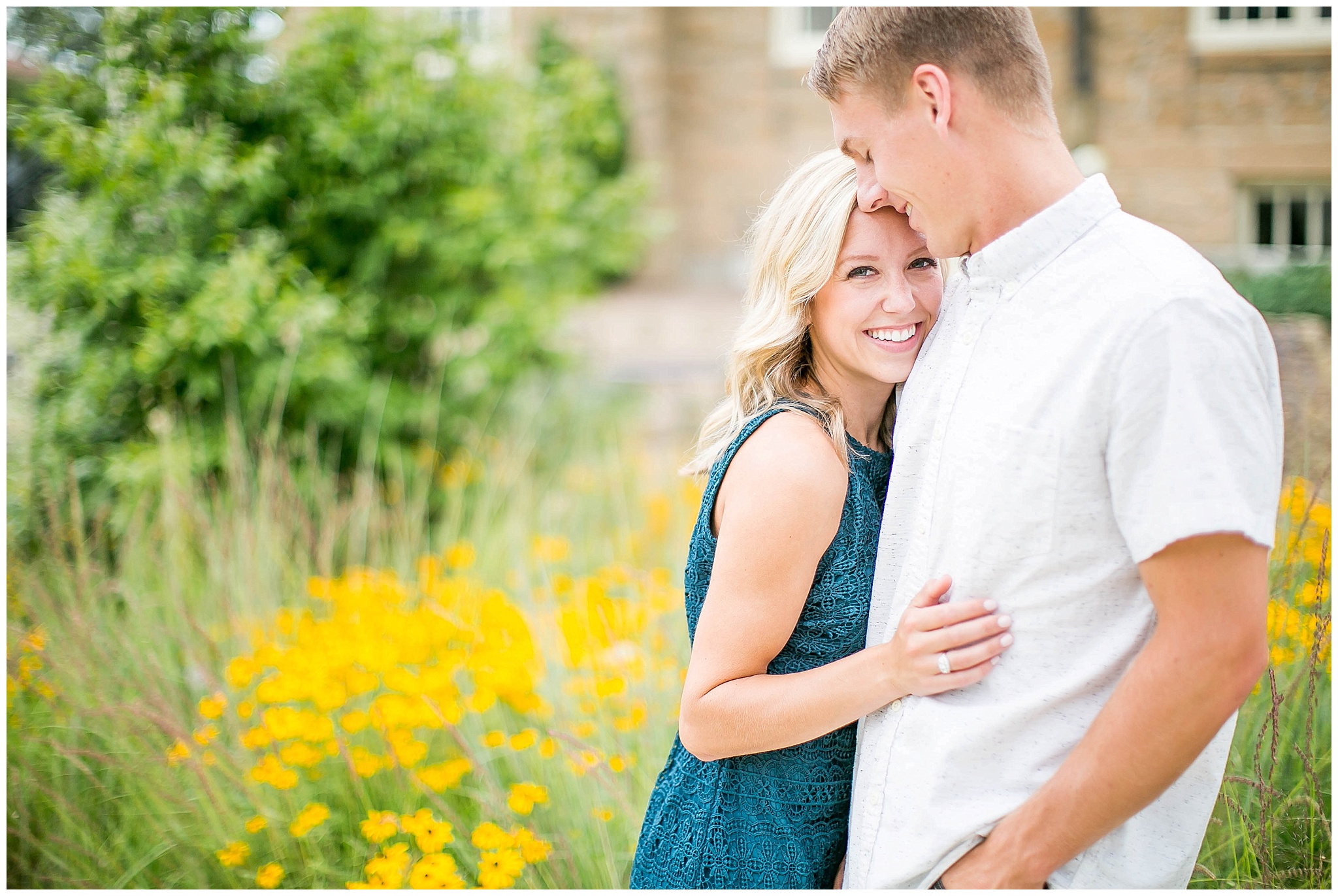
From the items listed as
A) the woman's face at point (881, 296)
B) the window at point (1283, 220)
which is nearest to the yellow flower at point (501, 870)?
the woman's face at point (881, 296)

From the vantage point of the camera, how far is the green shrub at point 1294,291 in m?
4.34

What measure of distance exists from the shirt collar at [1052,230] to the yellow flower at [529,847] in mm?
1540

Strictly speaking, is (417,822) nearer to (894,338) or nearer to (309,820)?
(309,820)

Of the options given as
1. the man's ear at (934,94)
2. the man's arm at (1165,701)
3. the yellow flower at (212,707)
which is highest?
the man's ear at (934,94)

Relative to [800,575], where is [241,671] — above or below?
below

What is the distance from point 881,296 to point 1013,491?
0.49 meters

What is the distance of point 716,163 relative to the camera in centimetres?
1302

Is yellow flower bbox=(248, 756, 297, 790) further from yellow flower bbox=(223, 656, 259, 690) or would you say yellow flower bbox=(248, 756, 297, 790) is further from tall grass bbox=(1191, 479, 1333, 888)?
tall grass bbox=(1191, 479, 1333, 888)

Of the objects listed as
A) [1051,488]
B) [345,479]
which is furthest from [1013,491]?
[345,479]

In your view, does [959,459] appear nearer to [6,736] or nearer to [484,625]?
[484,625]

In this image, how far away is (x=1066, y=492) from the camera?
1.22 metres

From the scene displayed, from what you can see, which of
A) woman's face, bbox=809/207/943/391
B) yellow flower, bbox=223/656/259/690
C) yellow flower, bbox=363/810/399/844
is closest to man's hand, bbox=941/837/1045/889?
woman's face, bbox=809/207/943/391

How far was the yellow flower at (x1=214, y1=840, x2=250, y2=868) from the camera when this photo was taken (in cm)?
236

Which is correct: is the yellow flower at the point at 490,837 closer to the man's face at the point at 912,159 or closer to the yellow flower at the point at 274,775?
the yellow flower at the point at 274,775
